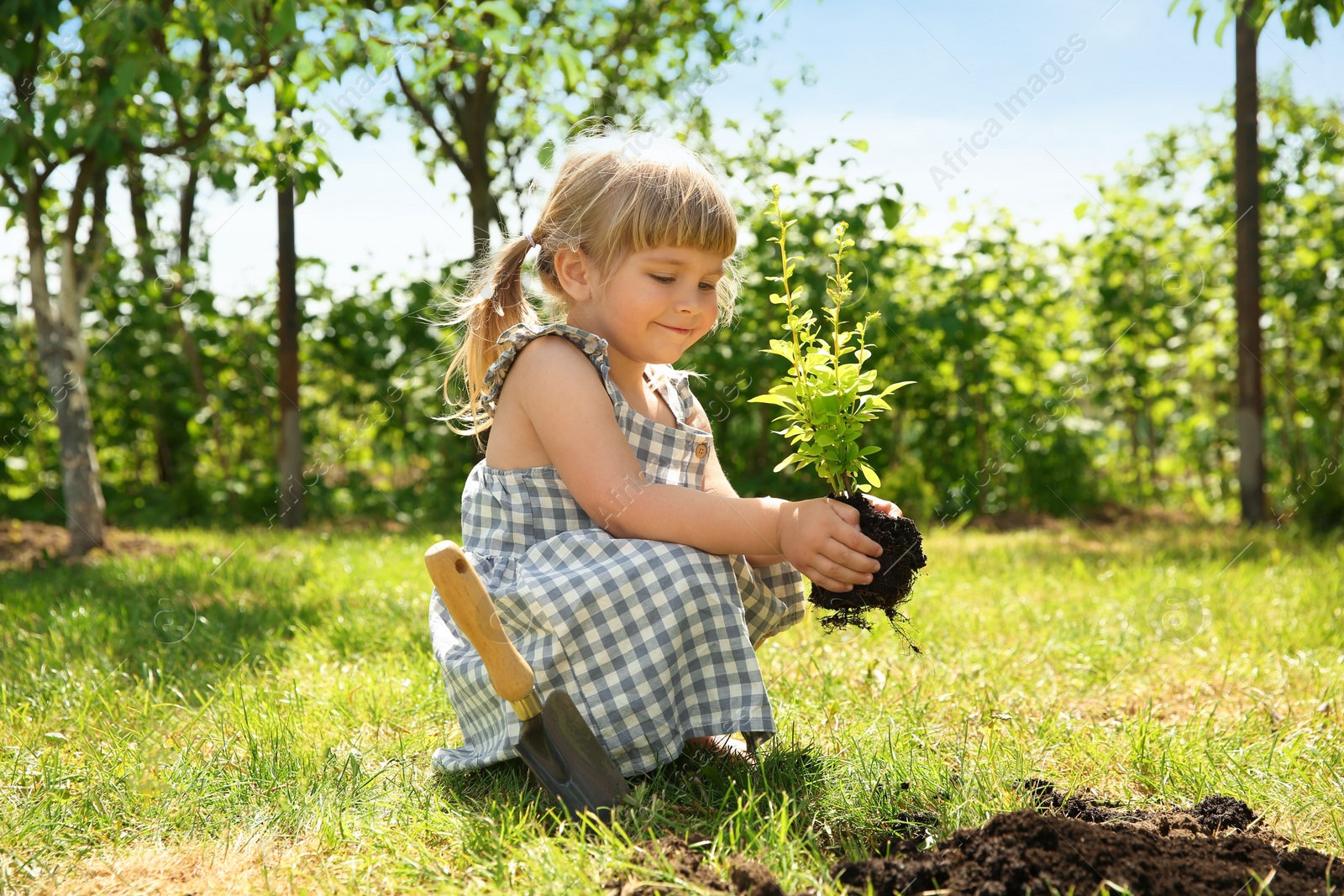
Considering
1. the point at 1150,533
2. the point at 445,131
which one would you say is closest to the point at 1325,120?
the point at 1150,533

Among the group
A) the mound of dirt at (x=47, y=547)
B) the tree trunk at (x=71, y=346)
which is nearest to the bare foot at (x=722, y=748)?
the mound of dirt at (x=47, y=547)

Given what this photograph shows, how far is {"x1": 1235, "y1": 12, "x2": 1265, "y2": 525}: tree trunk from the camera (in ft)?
16.3

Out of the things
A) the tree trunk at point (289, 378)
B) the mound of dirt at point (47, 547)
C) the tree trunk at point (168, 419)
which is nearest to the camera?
the mound of dirt at point (47, 547)

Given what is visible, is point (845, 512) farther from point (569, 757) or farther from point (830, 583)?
point (569, 757)

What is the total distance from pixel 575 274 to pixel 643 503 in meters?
0.53

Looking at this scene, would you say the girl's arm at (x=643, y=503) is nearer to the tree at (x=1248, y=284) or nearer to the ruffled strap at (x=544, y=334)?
the ruffled strap at (x=544, y=334)

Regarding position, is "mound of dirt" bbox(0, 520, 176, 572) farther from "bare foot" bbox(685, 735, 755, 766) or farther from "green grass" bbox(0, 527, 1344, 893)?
"bare foot" bbox(685, 735, 755, 766)

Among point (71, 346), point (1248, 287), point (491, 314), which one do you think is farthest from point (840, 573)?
point (1248, 287)

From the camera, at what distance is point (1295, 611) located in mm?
3078

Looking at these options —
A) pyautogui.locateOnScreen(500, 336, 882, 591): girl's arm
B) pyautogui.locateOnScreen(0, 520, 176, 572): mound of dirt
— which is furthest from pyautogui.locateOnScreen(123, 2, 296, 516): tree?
pyautogui.locateOnScreen(500, 336, 882, 591): girl's arm

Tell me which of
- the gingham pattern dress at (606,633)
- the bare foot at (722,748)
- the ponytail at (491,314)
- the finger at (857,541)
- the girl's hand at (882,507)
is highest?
the ponytail at (491,314)

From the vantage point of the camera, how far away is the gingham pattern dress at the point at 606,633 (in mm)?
1737

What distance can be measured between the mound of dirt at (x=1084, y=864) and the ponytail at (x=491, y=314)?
1286mm

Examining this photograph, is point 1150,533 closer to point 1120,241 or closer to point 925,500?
point 925,500
